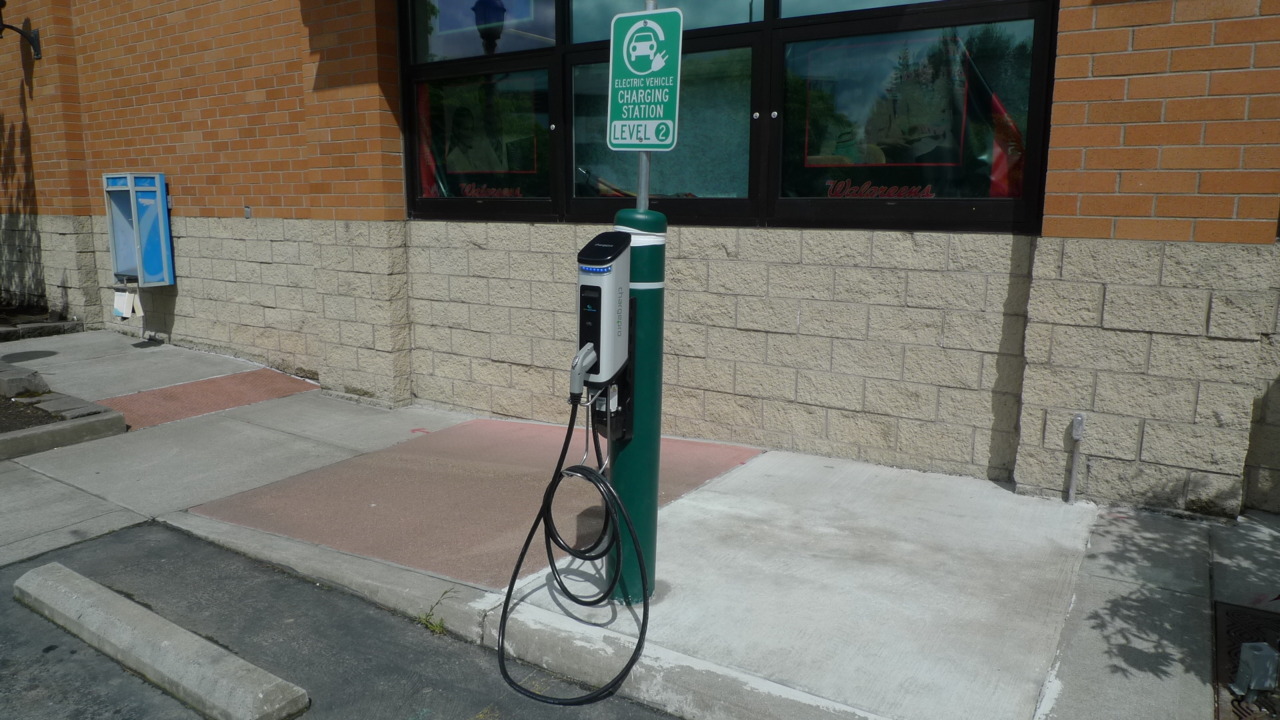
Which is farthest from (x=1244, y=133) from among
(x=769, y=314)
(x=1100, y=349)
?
(x=769, y=314)

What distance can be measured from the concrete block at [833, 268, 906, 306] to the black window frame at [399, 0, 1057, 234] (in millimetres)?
291

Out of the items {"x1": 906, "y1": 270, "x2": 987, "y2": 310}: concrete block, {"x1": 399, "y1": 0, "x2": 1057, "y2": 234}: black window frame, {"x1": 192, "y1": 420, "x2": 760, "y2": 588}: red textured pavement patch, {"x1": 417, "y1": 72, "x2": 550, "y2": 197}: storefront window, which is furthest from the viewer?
{"x1": 417, "y1": 72, "x2": 550, "y2": 197}: storefront window

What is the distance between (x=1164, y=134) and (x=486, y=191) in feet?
15.9

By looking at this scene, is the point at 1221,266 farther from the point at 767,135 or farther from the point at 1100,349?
the point at 767,135

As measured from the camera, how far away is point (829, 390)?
5938mm

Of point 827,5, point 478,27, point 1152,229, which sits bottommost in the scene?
point 1152,229

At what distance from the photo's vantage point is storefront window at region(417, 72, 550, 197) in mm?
7168

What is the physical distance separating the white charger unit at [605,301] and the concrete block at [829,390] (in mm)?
2646

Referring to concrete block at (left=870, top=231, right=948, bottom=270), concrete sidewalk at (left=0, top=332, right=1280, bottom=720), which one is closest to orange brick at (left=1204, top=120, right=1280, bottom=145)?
concrete block at (left=870, top=231, right=948, bottom=270)

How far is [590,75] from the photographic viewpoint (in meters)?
6.84

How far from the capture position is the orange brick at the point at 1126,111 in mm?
4641

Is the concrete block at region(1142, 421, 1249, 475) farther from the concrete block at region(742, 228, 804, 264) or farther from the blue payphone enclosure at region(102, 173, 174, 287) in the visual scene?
the blue payphone enclosure at region(102, 173, 174, 287)

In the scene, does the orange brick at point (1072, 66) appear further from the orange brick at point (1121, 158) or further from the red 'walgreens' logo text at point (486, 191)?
the red 'walgreens' logo text at point (486, 191)

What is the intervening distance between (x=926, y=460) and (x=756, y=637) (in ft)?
8.06
